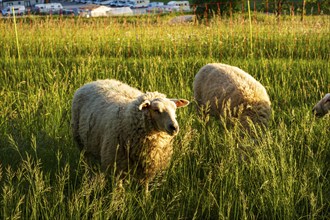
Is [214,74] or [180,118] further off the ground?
[214,74]

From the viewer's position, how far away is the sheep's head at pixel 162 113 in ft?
11.3

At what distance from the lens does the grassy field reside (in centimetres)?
330

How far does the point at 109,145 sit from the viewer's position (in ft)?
12.9

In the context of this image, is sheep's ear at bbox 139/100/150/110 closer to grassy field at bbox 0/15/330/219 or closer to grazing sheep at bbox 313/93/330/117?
grassy field at bbox 0/15/330/219

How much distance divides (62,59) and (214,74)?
367cm

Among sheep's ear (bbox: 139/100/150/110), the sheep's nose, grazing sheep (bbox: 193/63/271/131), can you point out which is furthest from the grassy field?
sheep's ear (bbox: 139/100/150/110)

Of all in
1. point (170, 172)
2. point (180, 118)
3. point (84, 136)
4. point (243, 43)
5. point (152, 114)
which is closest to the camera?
point (152, 114)

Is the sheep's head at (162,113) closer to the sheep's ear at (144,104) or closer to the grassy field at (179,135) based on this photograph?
the sheep's ear at (144,104)

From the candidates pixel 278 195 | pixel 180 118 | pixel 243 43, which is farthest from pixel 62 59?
pixel 278 195

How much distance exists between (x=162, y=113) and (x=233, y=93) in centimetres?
184

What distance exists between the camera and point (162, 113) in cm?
358

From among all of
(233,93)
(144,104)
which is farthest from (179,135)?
(233,93)

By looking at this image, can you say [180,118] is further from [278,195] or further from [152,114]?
[278,195]

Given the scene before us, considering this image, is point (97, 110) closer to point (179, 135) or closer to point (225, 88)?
point (179, 135)
